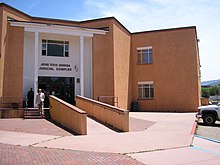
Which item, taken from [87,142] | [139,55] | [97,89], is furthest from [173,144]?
[139,55]

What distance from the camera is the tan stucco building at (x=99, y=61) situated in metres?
19.1

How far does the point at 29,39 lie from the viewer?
20.4 m

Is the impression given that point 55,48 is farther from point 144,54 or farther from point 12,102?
point 144,54

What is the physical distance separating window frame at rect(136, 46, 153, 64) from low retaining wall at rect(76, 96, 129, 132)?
12.4m

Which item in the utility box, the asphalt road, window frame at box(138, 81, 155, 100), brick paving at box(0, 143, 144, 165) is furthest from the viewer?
window frame at box(138, 81, 155, 100)

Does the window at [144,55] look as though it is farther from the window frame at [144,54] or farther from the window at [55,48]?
the window at [55,48]

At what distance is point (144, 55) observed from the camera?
2727cm

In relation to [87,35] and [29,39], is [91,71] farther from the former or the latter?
[29,39]

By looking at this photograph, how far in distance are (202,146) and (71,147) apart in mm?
4821

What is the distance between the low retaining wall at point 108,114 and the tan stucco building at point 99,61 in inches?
165

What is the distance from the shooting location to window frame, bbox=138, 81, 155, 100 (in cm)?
2652

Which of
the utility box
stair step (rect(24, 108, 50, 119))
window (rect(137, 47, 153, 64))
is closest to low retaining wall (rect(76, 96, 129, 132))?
stair step (rect(24, 108, 50, 119))

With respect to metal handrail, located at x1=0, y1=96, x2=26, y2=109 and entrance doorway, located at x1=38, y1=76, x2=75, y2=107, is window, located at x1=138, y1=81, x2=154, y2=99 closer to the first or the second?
entrance doorway, located at x1=38, y1=76, x2=75, y2=107

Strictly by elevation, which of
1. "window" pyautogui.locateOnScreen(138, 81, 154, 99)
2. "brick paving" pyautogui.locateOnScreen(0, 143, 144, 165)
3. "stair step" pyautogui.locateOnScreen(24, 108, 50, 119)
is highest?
"window" pyautogui.locateOnScreen(138, 81, 154, 99)
